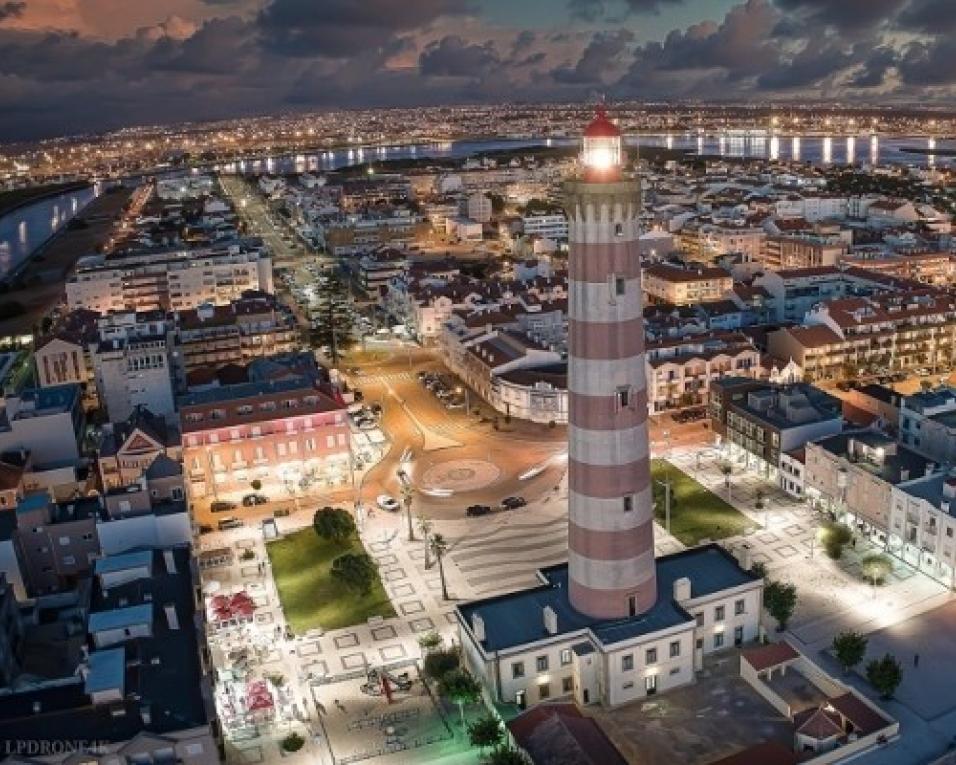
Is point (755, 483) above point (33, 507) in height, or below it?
below

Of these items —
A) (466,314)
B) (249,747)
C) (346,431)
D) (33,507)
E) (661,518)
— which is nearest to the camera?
(249,747)

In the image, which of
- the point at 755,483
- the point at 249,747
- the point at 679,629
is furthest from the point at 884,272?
the point at 249,747

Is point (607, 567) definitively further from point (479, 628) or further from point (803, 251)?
point (803, 251)

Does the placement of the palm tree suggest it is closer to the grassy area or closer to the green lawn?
the grassy area

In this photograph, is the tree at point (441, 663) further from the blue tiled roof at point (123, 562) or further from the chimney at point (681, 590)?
the blue tiled roof at point (123, 562)

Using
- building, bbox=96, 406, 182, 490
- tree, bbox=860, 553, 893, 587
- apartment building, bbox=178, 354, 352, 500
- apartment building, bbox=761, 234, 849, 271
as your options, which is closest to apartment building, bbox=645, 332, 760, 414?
apartment building, bbox=178, 354, 352, 500

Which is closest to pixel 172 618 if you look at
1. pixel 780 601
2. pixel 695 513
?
pixel 780 601

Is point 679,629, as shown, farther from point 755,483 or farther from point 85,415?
point 85,415
